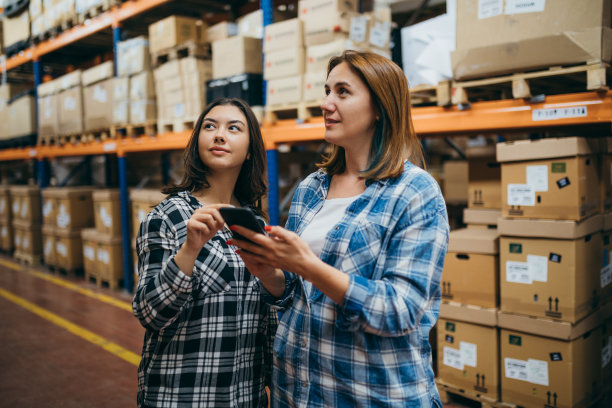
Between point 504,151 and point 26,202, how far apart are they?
8742 mm

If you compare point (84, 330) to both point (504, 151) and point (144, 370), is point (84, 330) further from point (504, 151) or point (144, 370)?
point (504, 151)

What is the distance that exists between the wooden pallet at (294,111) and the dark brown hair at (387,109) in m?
2.56

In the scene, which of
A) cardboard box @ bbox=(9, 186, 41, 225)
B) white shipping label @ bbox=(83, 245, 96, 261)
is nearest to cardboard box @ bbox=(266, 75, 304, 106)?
white shipping label @ bbox=(83, 245, 96, 261)

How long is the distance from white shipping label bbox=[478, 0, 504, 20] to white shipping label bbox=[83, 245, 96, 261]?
6198 mm

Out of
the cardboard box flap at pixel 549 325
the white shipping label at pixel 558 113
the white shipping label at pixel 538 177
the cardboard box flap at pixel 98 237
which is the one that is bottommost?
the cardboard box flap at pixel 549 325

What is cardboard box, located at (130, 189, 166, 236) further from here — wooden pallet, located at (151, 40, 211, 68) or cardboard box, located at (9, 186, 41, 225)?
cardboard box, located at (9, 186, 41, 225)

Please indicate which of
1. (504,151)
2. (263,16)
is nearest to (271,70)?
(263,16)

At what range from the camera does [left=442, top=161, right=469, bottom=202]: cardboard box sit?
4715mm

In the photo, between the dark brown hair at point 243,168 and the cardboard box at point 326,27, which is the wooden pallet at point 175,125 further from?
the dark brown hair at point 243,168

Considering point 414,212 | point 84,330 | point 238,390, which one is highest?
point 414,212

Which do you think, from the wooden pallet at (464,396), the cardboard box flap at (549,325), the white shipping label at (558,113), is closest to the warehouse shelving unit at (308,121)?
the white shipping label at (558,113)

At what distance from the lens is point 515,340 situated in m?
3.20

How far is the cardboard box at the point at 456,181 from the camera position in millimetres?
4715

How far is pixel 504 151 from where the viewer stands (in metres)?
3.17
